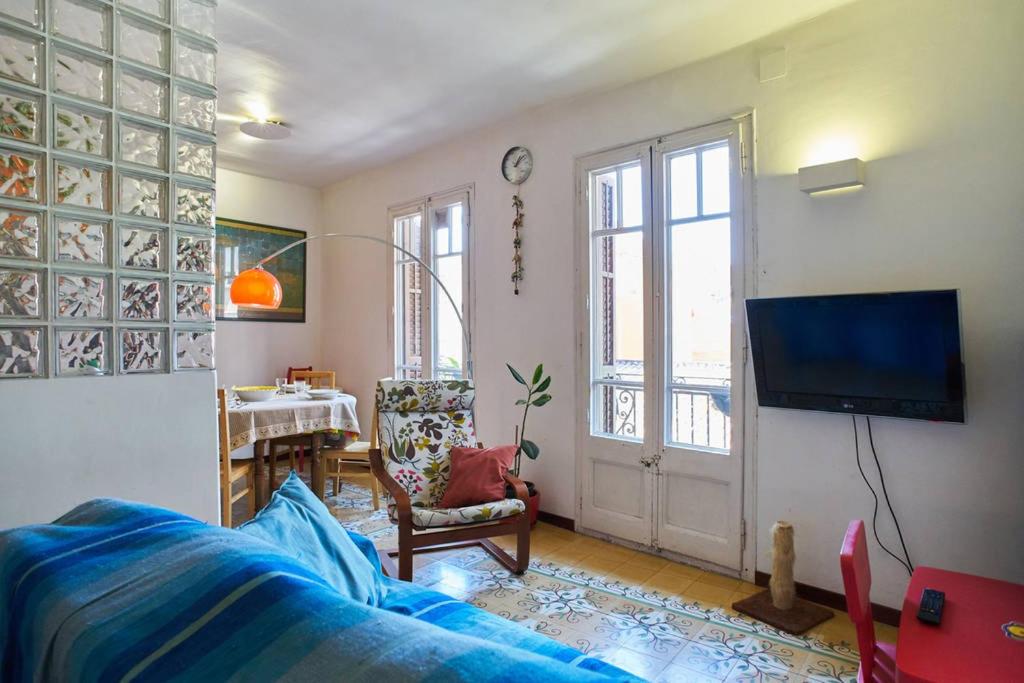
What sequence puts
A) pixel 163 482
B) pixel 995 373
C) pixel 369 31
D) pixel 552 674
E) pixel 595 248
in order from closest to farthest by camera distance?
1. pixel 552 674
2. pixel 163 482
3. pixel 995 373
4. pixel 369 31
5. pixel 595 248

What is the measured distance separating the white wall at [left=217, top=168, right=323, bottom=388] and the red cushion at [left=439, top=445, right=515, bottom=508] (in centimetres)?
300

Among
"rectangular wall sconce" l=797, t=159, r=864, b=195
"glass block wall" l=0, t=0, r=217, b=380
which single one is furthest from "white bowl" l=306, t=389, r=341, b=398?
"rectangular wall sconce" l=797, t=159, r=864, b=195

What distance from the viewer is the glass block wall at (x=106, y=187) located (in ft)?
5.66

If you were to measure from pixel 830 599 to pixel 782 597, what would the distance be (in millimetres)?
258

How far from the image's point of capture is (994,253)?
231 centimetres

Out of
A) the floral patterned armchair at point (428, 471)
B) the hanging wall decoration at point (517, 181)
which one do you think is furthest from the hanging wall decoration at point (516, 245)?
the floral patterned armchair at point (428, 471)

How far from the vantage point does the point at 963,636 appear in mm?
1486

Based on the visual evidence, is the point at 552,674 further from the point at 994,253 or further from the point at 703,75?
the point at 703,75

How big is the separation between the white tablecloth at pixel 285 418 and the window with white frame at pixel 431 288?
93cm

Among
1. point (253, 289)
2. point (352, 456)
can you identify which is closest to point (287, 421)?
point (352, 456)

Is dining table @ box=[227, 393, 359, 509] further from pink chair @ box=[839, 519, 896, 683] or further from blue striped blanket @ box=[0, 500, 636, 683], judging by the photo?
pink chair @ box=[839, 519, 896, 683]

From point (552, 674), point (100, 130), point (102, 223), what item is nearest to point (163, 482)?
point (102, 223)

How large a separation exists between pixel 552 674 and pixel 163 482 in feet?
6.52

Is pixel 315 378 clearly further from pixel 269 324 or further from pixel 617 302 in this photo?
pixel 617 302
